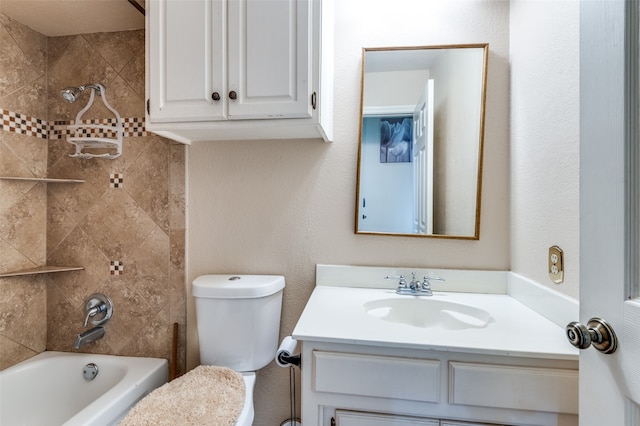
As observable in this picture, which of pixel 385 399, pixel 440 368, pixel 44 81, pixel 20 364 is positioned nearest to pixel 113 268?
pixel 20 364

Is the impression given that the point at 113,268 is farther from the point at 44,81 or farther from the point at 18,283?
the point at 44,81

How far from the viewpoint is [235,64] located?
1.13 meters

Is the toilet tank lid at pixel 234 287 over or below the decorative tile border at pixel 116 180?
below

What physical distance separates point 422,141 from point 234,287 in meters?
1.03

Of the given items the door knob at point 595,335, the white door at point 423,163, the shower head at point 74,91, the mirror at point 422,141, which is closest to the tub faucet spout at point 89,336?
the shower head at point 74,91

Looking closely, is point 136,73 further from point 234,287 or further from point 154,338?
point 154,338

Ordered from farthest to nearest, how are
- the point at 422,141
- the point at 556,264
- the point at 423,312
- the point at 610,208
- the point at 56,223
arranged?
the point at 56,223 < the point at 422,141 < the point at 423,312 < the point at 556,264 < the point at 610,208

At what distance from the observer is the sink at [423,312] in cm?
116

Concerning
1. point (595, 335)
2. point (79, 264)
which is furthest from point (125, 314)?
point (595, 335)

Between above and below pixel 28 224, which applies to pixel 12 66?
above

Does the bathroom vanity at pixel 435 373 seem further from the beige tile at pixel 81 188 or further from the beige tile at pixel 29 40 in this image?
the beige tile at pixel 29 40

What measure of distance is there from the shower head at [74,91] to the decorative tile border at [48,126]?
5.8 inches

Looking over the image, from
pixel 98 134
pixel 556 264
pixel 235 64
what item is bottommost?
pixel 556 264

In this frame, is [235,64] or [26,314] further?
[26,314]
